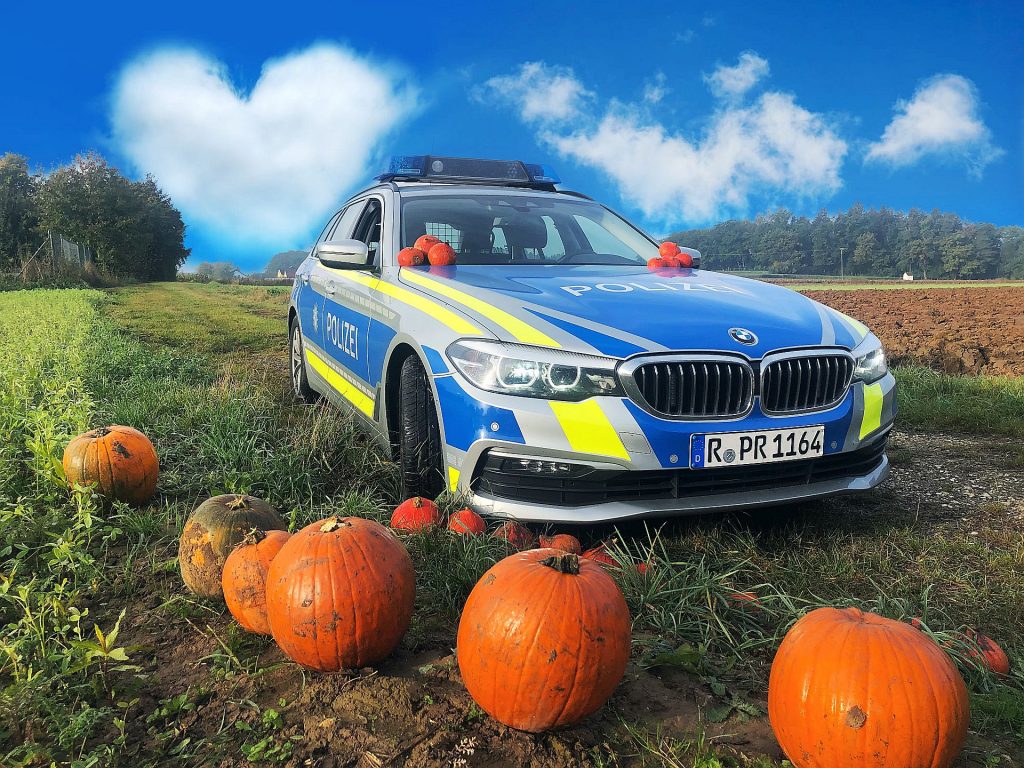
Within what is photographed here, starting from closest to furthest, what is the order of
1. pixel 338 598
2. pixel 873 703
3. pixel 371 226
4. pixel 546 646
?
1. pixel 873 703
2. pixel 546 646
3. pixel 338 598
4. pixel 371 226

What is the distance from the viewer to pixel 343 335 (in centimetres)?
490

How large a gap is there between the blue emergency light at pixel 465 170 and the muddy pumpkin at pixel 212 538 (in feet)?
11.0

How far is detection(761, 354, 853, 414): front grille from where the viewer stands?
317cm

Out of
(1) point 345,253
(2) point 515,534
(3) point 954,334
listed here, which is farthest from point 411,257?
(3) point 954,334

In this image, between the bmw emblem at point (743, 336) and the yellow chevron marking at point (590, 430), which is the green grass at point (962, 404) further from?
the yellow chevron marking at point (590, 430)

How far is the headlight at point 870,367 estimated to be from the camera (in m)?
3.51

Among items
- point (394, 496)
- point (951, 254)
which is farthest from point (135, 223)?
point (951, 254)

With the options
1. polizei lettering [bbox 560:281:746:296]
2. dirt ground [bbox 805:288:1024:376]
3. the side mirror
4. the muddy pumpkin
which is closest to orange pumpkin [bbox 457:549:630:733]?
the muddy pumpkin

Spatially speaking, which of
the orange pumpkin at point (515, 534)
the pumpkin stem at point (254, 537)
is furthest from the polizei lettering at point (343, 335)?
the pumpkin stem at point (254, 537)

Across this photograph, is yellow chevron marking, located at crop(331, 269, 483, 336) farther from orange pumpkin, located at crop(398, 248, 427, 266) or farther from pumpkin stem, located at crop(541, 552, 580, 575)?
pumpkin stem, located at crop(541, 552, 580, 575)

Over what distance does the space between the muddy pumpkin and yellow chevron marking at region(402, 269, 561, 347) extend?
1215 mm

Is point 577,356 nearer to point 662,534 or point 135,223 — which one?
point 662,534

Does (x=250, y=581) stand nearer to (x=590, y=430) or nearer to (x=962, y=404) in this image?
(x=590, y=430)

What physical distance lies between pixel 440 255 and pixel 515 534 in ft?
6.14
